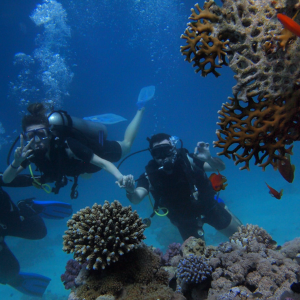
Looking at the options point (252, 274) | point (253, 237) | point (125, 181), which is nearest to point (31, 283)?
point (125, 181)

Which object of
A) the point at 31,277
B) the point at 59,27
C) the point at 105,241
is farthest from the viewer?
the point at 59,27

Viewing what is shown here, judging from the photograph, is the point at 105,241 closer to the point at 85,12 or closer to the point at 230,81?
the point at 85,12

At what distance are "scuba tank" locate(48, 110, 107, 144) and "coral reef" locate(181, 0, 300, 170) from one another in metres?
5.79

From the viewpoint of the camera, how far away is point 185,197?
6.05m

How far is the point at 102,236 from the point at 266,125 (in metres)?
2.42

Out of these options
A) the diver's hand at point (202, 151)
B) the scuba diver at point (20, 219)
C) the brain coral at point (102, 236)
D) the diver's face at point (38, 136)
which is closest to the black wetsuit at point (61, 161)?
the diver's face at point (38, 136)

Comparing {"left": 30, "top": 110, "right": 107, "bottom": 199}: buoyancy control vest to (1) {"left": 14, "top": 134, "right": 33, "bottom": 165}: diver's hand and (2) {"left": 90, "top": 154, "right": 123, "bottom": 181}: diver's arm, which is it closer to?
(2) {"left": 90, "top": 154, "right": 123, "bottom": 181}: diver's arm

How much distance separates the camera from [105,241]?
250 cm

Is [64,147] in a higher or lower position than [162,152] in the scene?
higher

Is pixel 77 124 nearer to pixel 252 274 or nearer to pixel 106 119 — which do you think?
pixel 106 119

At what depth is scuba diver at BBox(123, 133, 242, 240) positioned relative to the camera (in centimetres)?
601

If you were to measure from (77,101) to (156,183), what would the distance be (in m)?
28.6

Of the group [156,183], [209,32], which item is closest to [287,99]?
[209,32]

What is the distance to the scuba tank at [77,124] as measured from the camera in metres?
6.67
